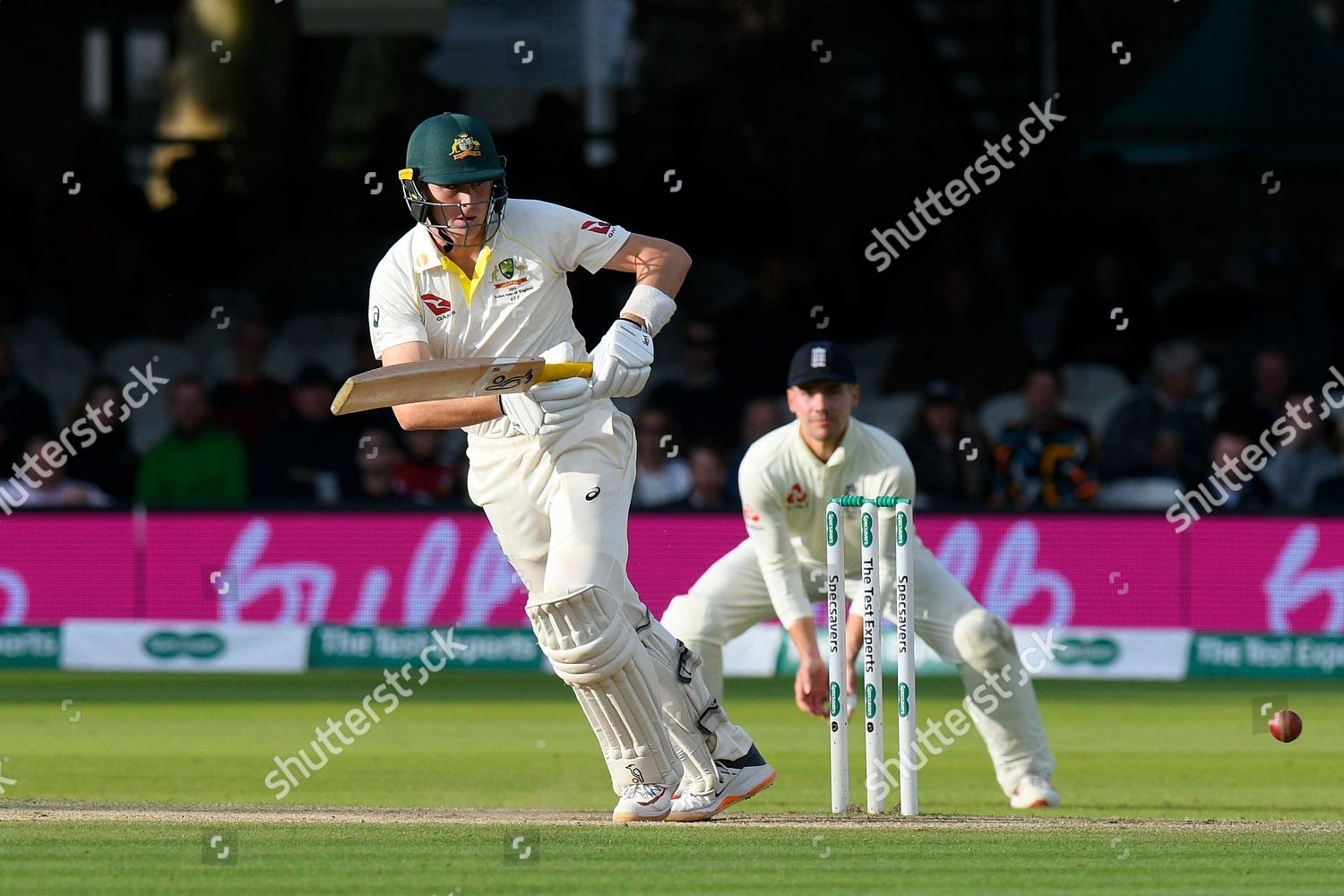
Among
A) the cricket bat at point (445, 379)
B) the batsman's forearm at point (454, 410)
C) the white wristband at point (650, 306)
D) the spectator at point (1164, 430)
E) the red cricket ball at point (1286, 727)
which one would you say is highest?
the white wristband at point (650, 306)

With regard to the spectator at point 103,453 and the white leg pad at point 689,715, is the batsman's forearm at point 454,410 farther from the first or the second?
the spectator at point 103,453

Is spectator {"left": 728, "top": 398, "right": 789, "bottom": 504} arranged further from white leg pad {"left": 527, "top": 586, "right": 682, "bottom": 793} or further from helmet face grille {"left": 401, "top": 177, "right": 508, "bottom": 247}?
helmet face grille {"left": 401, "top": 177, "right": 508, "bottom": 247}

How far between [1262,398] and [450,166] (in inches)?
294

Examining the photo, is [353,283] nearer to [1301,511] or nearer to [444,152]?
[1301,511]

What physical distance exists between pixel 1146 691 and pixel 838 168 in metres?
4.88

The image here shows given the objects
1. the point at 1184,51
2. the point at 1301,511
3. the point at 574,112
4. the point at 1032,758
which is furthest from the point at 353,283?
the point at 1032,758

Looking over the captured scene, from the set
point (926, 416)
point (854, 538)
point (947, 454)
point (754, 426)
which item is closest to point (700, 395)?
point (754, 426)

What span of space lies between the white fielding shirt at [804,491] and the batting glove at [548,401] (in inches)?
50.4

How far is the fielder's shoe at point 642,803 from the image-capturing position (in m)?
5.06

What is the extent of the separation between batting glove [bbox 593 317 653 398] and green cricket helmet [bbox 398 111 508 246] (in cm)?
46

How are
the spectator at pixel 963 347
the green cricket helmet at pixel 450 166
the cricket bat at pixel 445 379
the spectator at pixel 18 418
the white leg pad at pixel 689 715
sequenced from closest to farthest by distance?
the cricket bat at pixel 445 379 < the green cricket helmet at pixel 450 166 < the white leg pad at pixel 689 715 < the spectator at pixel 18 418 < the spectator at pixel 963 347

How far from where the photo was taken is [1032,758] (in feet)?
20.1

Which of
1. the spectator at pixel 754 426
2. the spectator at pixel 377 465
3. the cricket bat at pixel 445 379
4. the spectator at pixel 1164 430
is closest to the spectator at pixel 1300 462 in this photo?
A: the spectator at pixel 1164 430

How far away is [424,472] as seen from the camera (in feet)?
35.5
